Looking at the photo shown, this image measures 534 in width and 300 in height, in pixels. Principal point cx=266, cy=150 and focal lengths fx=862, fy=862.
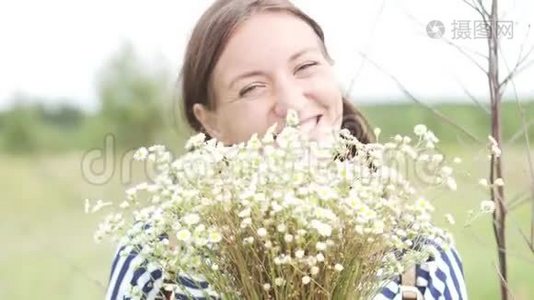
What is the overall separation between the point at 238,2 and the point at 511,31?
471mm

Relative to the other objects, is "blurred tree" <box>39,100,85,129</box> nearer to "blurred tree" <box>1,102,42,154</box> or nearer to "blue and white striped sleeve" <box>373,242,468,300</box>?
"blurred tree" <box>1,102,42,154</box>

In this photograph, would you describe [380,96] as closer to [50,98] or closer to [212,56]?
[212,56]

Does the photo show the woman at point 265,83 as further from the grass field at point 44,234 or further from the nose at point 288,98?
the grass field at point 44,234

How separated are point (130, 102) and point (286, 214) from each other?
11.1 ft

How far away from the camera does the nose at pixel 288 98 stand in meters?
1.16

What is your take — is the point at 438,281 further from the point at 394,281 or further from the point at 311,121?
the point at 311,121

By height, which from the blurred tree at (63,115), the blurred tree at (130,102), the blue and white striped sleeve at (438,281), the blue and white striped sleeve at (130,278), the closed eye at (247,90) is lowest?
the blue and white striped sleeve at (438,281)

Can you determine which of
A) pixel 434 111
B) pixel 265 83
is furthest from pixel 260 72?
pixel 434 111

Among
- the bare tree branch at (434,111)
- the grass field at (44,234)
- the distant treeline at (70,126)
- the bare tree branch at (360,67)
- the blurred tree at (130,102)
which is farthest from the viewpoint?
the grass field at (44,234)

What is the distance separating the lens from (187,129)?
4.67 ft

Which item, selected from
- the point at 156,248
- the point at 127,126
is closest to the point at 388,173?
the point at 156,248

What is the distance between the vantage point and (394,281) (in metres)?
1.19

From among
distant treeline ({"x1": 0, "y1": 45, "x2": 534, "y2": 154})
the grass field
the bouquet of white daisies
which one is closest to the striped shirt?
the bouquet of white daisies

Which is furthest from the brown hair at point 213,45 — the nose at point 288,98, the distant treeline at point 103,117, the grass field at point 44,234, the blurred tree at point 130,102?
the grass field at point 44,234
